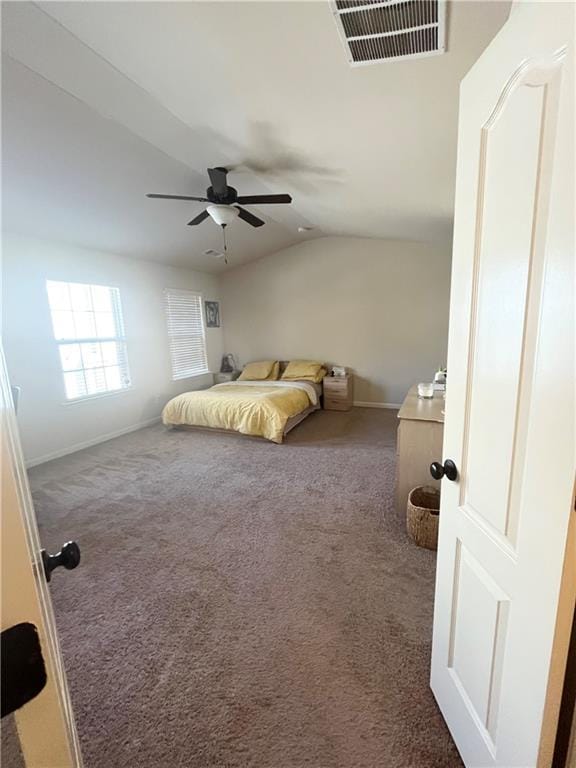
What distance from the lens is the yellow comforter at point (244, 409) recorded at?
4137 millimetres

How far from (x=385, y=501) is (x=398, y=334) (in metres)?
3.39

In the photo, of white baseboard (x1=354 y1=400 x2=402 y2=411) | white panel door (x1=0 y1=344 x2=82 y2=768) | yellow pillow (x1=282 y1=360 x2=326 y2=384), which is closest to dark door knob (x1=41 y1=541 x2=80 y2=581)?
white panel door (x1=0 y1=344 x2=82 y2=768)

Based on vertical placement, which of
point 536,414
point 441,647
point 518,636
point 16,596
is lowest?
point 441,647

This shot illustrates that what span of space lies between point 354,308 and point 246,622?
4862 millimetres

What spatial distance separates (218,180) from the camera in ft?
8.55

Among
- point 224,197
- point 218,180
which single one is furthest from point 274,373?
point 218,180

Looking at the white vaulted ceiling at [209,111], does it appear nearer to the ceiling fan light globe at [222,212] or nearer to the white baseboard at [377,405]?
the ceiling fan light globe at [222,212]

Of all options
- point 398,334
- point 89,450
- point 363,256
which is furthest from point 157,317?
point 398,334

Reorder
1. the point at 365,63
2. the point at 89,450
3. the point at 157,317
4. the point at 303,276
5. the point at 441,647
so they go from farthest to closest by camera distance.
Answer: the point at 303,276 < the point at 157,317 < the point at 89,450 < the point at 365,63 < the point at 441,647

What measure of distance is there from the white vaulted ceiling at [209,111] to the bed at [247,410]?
2.21 meters

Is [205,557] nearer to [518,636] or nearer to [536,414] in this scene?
[518,636]

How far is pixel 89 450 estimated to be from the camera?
4137 mm

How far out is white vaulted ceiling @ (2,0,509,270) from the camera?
1.36 m

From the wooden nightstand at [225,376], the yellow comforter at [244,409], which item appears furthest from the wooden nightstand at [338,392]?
the wooden nightstand at [225,376]
